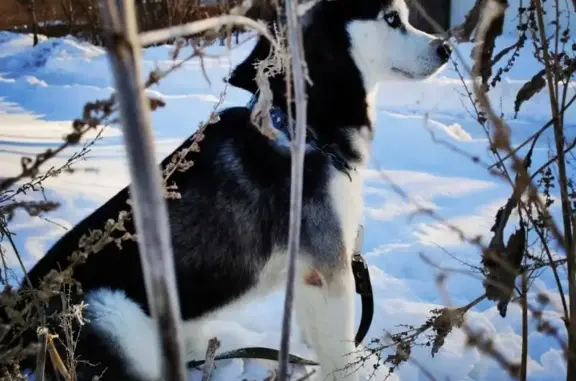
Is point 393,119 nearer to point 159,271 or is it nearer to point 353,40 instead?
point 353,40

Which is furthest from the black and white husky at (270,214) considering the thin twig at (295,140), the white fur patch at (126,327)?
the thin twig at (295,140)

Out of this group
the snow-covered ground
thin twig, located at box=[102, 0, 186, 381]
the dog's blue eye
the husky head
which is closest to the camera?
thin twig, located at box=[102, 0, 186, 381]

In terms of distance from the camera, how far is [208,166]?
177 cm

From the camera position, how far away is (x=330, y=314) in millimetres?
1847

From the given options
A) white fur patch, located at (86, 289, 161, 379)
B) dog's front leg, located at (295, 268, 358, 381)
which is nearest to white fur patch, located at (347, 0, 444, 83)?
dog's front leg, located at (295, 268, 358, 381)

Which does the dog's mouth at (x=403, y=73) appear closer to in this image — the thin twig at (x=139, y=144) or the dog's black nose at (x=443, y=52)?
the dog's black nose at (x=443, y=52)

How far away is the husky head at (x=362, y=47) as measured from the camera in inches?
71.2

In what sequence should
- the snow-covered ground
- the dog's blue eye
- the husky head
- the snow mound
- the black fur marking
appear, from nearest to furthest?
the black fur marking < the husky head < the dog's blue eye < the snow-covered ground < the snow mound

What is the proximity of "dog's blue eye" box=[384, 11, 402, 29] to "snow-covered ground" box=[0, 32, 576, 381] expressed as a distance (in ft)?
1.53

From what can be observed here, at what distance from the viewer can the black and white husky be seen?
1561mm

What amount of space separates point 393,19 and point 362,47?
0.16 meters

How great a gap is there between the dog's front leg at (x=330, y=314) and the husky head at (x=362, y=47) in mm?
594

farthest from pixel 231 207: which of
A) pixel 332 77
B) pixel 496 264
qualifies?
pixel 496 264

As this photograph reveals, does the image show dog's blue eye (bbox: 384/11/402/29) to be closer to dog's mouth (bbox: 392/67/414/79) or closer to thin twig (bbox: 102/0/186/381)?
dog's mouth (bbox: 392/67/414/79)
